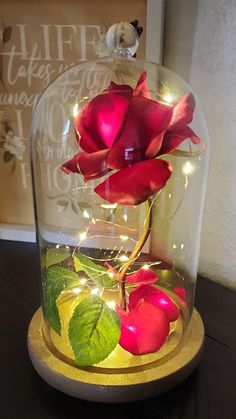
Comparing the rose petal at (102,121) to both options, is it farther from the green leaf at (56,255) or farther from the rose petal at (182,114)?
the green leaf at (56,255)

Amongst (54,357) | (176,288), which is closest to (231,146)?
(176,288)

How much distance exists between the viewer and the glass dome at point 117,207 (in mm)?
426

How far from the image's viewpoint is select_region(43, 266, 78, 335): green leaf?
49 centimetres

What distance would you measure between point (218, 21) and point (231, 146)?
154 millimetres

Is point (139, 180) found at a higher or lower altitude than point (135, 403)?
higher

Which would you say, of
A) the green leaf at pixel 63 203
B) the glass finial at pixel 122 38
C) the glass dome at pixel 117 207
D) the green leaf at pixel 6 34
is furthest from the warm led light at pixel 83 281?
the green leaf at pixel 6 34

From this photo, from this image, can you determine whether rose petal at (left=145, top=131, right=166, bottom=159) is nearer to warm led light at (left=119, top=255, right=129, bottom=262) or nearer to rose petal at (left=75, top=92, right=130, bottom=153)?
rose petal at (left=75, top=92, right=130, bottom=153)

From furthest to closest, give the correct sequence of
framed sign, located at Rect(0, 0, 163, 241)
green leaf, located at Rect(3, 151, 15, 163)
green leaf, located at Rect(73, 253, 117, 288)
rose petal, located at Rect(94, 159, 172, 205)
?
green leaf, located at Rect(3, 151, 15, 163)
framed sign, located at Rect(0, 0, 163, 241)
green leaf, located at Rect(73, 253, 117, 288)
rose petal, located at Rect(94, 159, 172, 205)

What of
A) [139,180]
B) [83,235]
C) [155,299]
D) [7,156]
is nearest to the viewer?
[139,180]

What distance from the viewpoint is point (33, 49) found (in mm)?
682

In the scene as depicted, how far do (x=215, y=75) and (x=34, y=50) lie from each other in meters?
0.27

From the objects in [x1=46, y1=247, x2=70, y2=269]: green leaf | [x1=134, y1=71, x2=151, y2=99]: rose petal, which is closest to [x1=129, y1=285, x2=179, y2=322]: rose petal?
[x1=46, y1=247, x2=70, y2=269]: green leaf

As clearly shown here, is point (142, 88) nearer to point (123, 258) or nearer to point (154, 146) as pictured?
point (154, 146)

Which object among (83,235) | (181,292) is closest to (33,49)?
(83,235)
